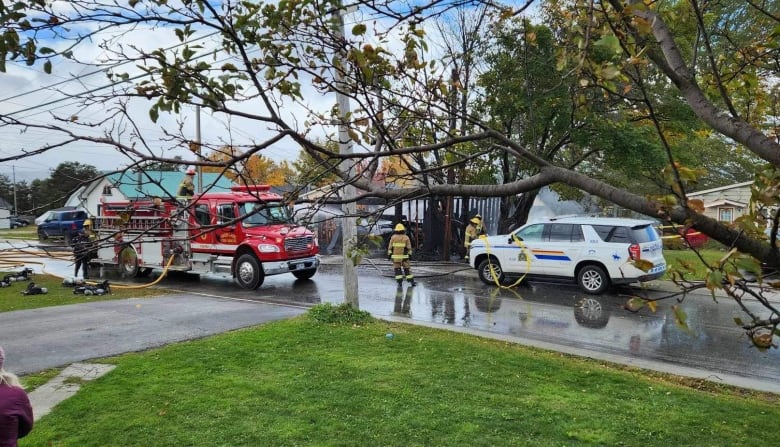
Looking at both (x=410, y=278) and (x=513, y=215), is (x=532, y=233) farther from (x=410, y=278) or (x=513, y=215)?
(x=513, y=215)

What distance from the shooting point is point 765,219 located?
2.18 meters

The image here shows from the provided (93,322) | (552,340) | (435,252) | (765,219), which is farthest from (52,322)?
(435,252)

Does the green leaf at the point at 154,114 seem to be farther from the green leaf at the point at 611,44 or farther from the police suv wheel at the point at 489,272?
the police suv wheel at the point at 489,272

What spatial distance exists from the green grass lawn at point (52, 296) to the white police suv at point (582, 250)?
852 centimetres

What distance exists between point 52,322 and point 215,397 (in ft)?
20.1

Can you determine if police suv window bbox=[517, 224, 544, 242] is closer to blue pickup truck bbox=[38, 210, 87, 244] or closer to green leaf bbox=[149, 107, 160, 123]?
green leaf bbox=[149, 107, 160, 123]

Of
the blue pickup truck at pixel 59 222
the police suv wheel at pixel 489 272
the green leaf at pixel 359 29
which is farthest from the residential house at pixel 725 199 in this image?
the blue pickup truck at pixel 59 222

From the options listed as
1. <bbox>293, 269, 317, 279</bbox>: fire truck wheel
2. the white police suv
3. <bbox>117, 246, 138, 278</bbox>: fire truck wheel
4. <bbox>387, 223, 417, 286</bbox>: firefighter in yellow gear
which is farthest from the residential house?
<bbox>117, 246, 138, 278</bbox>: fire truck wheel

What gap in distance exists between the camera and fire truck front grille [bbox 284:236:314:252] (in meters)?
15.1

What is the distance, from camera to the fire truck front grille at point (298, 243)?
15.1m

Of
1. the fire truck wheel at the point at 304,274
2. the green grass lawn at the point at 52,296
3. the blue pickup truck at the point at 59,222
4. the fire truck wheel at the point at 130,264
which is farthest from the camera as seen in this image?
the blue pickup truck at the point at 59,222

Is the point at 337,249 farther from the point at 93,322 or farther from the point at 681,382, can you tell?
the point at 681,382

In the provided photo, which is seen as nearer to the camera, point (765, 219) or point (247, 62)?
point (765, 219)

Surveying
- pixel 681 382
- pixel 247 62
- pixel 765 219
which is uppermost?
pixel 247 62
